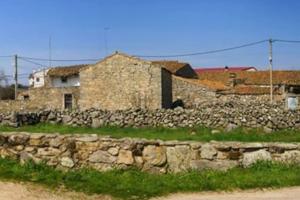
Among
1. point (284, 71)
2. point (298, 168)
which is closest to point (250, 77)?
point (284, 71)

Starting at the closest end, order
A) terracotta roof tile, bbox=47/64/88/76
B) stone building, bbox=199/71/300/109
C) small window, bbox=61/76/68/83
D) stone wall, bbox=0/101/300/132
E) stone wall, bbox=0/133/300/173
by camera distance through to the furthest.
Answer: stone wall, bbox=0/133/300/173 < stone wall, bbox=0/101/300/132 < stone building, bbox=199/71/300/109 < terracotta roof tile, bbox=47/64/88/76 < small window, bbox=61/76/68/83

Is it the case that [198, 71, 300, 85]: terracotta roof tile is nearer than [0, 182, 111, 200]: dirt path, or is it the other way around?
[0, 182, 111, 200]: dirt path

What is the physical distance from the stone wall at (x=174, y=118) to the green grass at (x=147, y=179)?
12990 millimetres

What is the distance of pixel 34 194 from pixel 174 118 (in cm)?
1671

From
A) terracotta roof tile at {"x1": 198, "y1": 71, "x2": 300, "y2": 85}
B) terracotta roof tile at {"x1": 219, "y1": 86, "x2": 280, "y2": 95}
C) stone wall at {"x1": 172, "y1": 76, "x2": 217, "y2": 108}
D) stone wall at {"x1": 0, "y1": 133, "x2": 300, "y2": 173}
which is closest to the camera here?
stone wall at {"x1": 0, "y1": 133, "x2": 300, "y2": 173}

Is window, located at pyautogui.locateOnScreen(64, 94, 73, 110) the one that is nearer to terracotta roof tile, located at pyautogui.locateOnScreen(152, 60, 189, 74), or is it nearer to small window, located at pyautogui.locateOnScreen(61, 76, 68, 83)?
terracotta roof tile, located at pyautogui.locateOnScreen(152, 60, 189, 74)

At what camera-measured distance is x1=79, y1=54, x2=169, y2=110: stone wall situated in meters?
40.0

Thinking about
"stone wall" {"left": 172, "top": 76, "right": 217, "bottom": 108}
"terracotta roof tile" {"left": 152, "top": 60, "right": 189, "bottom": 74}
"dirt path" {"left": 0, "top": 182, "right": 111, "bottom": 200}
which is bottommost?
"dirt path" {"left": 0, "top": 182, "right": 111, "bottom": 200}

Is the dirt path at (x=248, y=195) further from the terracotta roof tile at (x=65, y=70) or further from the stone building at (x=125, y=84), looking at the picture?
the terracotta roof tile at (x=65, y=70)

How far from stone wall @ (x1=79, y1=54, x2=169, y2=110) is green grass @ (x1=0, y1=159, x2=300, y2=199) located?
29081mm

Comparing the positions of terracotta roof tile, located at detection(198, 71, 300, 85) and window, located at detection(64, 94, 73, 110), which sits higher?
terracotta roof tile, located at detection(198, 71, 300, 85)

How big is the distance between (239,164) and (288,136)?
1049 centimetres

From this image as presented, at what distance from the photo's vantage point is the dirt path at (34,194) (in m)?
8.66

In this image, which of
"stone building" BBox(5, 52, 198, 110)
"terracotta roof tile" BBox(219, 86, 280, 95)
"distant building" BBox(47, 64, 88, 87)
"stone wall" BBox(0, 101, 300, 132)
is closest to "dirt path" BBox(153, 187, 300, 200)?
"stone wall" BBox(0, 101, 300, 132)
